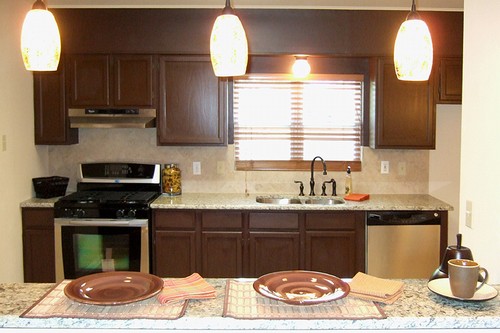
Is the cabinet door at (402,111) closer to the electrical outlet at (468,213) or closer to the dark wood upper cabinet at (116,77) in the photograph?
the dark wood upper cabinet at (116,77)

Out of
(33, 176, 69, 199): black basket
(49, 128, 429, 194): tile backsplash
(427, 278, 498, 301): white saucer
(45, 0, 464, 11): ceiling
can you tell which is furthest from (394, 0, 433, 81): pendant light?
(33, 176, 69, 199): black basket

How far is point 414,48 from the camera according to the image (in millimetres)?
1850

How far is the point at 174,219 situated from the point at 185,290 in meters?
2.38

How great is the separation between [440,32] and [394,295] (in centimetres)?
314

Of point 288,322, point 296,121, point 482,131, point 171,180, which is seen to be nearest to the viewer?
point 288,322

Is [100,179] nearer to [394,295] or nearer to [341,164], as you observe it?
[341,164]

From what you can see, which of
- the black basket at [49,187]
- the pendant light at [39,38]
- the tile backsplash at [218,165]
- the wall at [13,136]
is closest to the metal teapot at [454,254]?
the pendant light at [39,38]

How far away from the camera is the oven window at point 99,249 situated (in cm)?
418

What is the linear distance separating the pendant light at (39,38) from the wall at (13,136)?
7.72ft

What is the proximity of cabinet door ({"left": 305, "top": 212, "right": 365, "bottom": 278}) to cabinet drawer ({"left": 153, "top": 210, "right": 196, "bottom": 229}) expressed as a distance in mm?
903

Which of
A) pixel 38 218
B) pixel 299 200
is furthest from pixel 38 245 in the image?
pixel 299 200

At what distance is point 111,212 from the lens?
4195mm

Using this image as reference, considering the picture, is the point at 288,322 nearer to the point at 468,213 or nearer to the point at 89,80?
the point at 468,213

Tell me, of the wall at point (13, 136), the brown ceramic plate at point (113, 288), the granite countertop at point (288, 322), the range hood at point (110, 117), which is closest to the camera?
the granite countertop at point (288, 322)
